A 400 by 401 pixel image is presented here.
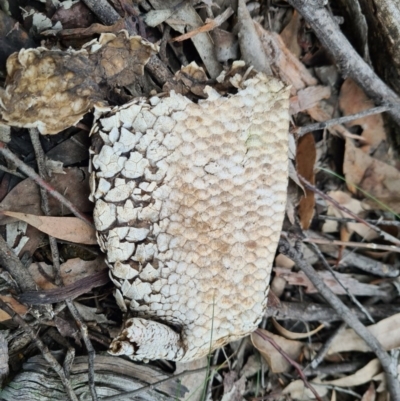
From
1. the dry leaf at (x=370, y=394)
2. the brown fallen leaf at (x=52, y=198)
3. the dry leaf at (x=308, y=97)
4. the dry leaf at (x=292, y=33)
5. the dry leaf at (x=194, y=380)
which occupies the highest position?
the dry leaf at (x=292, y=33)

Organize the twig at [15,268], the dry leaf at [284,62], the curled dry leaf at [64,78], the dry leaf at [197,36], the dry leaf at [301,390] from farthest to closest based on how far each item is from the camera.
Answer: the dry leaf at [301,390] → the dry leaf at [284,62] → the dry leaf at [197,36] → the twig at [15,268] → the curled dry leaf at [64,78]

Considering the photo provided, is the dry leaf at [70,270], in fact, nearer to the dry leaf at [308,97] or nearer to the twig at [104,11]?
the twig at [104,11]

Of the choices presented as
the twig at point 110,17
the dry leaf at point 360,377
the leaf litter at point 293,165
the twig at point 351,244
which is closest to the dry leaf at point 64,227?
the leaf litter at point 293,165

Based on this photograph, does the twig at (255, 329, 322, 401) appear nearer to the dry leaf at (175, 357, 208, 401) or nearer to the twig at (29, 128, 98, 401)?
the dry leaf at (175, 357, 208, 401)

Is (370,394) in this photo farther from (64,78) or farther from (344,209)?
(64,78)

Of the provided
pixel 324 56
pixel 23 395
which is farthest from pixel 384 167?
pixel 23 395

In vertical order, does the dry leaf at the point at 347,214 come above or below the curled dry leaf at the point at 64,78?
below
